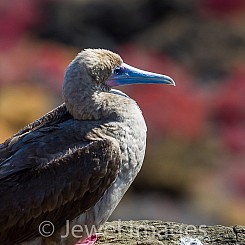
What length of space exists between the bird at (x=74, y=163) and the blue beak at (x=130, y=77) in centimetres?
11

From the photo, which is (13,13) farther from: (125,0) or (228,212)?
(228,212)

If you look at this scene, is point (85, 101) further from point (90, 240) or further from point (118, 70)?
point (90, 240)

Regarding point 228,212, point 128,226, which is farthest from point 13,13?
point 128,226

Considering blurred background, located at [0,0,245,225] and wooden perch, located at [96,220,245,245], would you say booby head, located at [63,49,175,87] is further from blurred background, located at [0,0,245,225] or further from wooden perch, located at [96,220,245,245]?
blurred background, located at [0,0,245,225]

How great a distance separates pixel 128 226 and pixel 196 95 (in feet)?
57.6

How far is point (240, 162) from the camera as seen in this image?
70.5ft

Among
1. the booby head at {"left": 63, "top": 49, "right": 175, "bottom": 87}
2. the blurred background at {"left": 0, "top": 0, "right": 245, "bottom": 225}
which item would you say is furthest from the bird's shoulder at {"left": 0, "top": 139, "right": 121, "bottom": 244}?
the blurred background at {"left": 0, "top": 0, "right": 245, "bottom": 225}

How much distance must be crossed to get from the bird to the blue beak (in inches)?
4.3

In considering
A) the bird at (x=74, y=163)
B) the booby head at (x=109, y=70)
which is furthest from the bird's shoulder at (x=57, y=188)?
the booby head at (x=109, y=70)

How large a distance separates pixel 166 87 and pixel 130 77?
16.8 m

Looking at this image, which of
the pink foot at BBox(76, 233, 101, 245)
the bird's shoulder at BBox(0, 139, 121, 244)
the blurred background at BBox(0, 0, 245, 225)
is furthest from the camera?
the blurred background at BBox(0, 0, 245, 225)

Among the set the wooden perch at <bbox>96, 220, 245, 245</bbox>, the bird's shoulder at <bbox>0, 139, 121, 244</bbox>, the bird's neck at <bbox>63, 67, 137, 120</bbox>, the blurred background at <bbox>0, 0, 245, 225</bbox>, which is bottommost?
the bird's shoulder at <bbox>0, 139, 121, 244</bbox>

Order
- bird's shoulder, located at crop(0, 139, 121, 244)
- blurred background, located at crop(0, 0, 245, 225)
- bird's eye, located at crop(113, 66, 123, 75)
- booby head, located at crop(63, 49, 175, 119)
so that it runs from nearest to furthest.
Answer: bird's shoulder, located at crop(0, 139, 121, 244) < booby head, located at crop(63, 49, 175, 119) < bird's eye, located at crop(113, 66, 123, 75) < blurred background, located at crop(0, 0, 245, 225)

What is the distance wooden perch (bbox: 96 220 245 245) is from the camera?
8.46m
